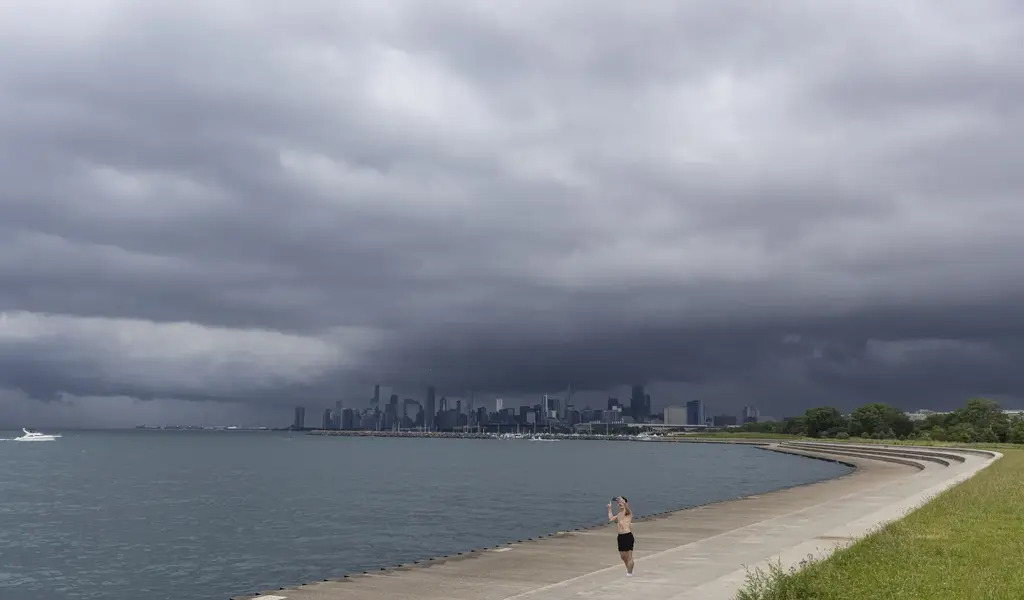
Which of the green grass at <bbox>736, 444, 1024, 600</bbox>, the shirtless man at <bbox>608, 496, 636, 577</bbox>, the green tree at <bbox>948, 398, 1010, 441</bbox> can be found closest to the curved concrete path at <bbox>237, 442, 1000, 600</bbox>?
the shirtless man at <bbox>608, 496, 636, 577</bbox>

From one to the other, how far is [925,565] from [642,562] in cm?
905

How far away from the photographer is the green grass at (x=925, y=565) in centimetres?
1752

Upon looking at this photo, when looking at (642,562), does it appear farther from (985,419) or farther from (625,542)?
(985,419)

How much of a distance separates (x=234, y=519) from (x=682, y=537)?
34874mm

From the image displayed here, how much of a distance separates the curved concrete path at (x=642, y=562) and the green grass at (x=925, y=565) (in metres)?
1.80

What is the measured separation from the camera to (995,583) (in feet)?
60.7

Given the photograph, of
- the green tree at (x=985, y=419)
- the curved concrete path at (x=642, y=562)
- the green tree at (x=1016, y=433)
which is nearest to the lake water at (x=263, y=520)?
the curved concrete path at (x=642, y=562)

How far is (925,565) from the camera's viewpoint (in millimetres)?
Answer: 21094

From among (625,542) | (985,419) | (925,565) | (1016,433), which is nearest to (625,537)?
(625,542)

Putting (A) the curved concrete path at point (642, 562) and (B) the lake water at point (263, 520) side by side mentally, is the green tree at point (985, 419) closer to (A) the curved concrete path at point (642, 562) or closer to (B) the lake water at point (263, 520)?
(B) the lake water at point (263, 520)

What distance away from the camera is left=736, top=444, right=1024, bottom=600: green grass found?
17516 mm

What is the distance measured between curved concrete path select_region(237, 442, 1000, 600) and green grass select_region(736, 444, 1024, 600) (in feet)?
5.90

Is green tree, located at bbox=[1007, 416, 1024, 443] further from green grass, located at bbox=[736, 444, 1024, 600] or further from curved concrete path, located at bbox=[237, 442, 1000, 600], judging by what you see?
green grass, located at bbox=[736, 444, 1024, 600]

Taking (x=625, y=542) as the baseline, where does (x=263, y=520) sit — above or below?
below
